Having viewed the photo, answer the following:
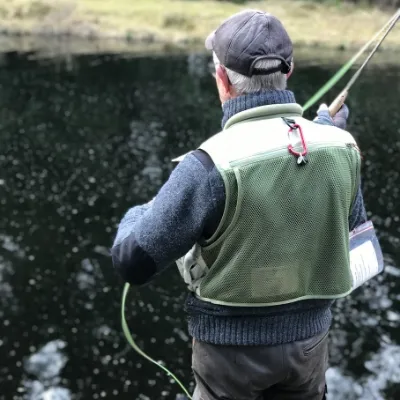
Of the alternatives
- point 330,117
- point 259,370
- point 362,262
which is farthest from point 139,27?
point 259,370

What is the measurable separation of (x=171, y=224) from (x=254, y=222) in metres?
0.30

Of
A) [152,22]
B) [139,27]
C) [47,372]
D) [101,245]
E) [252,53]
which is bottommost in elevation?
[152,22]

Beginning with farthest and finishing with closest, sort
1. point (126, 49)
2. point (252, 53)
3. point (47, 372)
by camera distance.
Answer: point (126, 49) < point (47, 372) < point (252, 53)

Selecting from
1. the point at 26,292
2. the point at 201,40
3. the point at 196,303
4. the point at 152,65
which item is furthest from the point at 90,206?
the point at 201,40

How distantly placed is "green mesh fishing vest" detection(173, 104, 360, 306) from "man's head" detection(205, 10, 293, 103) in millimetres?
109

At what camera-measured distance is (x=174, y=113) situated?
1748 centimetres

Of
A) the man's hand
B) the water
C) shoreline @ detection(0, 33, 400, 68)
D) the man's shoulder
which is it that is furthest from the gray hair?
shoreline @ detection(0, 33, 400, 68)

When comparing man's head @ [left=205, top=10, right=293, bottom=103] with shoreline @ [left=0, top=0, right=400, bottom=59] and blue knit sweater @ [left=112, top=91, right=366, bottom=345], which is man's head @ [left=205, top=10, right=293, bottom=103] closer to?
blue knit sweater @ [left=112, top=91, right=366, bottom=345]

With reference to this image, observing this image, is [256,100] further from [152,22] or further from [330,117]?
[152,22]

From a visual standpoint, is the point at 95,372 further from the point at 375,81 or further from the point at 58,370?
the point at 375,81

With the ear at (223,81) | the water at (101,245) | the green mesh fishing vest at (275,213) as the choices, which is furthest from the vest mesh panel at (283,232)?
the water at (101,245)

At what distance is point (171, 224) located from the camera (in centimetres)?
206

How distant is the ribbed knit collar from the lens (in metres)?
2.11

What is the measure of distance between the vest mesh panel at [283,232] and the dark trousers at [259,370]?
25 cm
